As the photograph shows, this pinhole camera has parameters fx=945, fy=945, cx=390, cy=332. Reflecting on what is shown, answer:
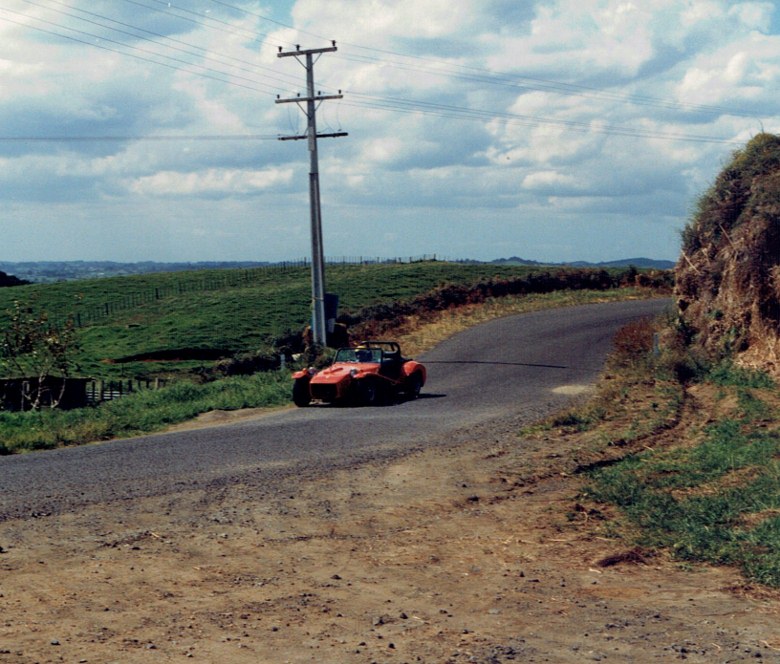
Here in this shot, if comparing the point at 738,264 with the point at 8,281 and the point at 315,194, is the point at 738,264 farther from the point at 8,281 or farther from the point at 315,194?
the point at 8,281

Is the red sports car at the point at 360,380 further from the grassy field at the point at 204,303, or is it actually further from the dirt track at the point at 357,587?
the grassy field at the point at 204,303

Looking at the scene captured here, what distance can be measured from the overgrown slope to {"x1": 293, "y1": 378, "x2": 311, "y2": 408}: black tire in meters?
11.4

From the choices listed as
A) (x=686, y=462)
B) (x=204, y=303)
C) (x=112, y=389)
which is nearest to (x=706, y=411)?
(x=686, y=462)

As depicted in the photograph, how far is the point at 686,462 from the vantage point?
49.8ft

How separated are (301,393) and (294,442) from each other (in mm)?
7083

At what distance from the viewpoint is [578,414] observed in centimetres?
2039

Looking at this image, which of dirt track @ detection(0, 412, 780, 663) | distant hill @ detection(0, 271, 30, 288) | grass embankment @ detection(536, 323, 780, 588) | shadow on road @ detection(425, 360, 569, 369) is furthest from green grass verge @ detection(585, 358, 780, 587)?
distant hill @ detection(0, 271, 30, 288)

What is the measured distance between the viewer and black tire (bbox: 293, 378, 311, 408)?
25.3m

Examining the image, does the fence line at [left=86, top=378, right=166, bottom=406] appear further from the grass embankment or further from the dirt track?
the dirt track

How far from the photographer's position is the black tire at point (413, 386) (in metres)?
26.5

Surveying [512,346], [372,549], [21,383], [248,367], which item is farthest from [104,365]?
[372,549]

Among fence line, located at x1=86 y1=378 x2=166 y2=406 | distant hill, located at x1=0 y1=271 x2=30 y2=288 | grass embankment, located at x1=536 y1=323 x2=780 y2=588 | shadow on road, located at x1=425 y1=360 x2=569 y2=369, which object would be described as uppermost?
distant hill, located at x1=0 y1=271 x2=30 y2=288

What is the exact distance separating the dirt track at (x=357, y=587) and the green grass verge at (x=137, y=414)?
782 centimetres

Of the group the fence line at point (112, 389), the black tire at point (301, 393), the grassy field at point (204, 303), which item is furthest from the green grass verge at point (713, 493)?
the grassy field at point (204, 303)
